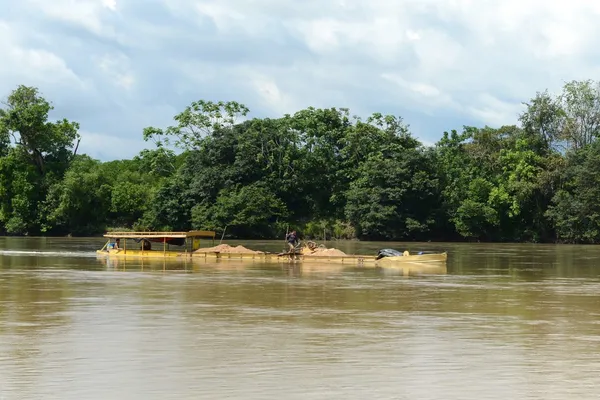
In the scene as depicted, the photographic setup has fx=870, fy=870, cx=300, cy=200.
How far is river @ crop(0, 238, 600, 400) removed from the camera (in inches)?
429

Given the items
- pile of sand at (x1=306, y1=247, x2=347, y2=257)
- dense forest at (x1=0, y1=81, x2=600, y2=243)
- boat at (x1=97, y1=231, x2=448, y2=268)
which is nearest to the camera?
boat at (x1=97, y1=231, x2=448, y2=268)

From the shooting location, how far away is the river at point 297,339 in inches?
429

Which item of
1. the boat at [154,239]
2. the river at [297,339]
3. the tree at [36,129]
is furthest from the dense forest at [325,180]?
the river at [297,339]

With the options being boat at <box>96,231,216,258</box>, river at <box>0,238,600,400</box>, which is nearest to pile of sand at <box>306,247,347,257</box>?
boat at <box>96,231,216,258</box>

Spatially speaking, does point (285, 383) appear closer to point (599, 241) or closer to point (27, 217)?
point (599, 241)

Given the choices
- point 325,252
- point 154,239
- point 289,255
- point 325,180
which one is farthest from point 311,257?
point 325,180

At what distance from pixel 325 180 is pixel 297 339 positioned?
7015cm

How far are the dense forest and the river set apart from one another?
48.3 m

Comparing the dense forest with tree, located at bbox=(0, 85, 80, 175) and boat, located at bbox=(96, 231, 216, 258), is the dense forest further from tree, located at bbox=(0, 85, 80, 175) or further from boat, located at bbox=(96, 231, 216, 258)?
boat, located at bbox=(96, 231, 216, 258)

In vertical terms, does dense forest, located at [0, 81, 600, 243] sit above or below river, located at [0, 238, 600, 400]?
above

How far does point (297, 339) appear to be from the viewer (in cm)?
1484

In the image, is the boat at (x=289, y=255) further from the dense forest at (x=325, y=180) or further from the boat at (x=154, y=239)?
the dense forest at (x=325, y=180)

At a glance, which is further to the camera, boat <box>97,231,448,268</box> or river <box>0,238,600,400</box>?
boat <box>97,231,448,268</box>

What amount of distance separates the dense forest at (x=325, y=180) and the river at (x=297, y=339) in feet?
158
